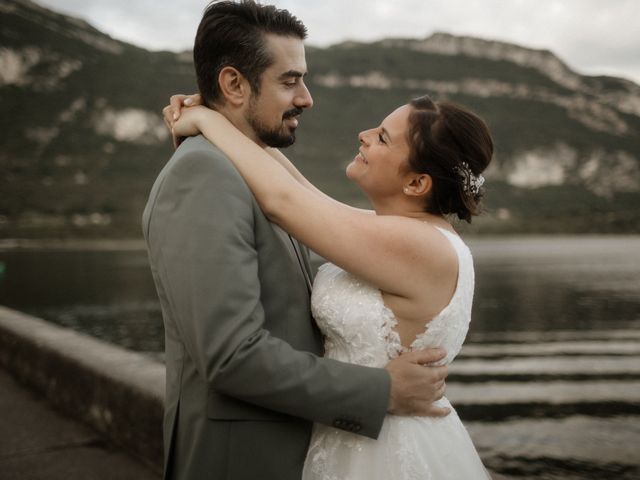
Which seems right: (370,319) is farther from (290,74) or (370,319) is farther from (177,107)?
(177,107)

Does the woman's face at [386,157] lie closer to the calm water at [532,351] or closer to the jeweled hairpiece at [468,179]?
the jeweled hairpiece at [468,179]

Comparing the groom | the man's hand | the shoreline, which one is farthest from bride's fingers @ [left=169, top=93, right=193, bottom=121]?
the shoreline

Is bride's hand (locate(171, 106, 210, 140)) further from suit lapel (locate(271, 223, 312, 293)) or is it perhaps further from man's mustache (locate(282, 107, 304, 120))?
suit lapel (locate(271, 223, 312, 293))

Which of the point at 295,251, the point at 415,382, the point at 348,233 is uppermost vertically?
the point at 348,233

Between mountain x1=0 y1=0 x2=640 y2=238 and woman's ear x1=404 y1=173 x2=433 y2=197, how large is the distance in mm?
73242

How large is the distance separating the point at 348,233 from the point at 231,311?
1.34 ft

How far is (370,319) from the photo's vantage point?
1819 millimetres

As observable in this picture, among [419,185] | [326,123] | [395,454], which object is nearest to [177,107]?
[419,185]

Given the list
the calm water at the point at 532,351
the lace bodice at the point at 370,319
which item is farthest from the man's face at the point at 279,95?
the calm water at the point at 532,351

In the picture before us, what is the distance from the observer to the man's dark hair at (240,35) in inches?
77.9

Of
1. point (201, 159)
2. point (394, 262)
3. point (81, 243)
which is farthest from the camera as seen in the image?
point (81, 243)

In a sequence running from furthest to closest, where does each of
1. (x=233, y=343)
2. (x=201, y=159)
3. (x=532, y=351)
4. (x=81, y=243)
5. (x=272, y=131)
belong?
(x=81, y=243), (x=532, y=351), (x=272, y=131), (x=201, y=159), (x=233, y=343)

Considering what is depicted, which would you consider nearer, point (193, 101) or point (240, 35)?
point (240, 35)

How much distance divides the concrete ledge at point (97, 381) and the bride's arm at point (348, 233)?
5.45 ft
